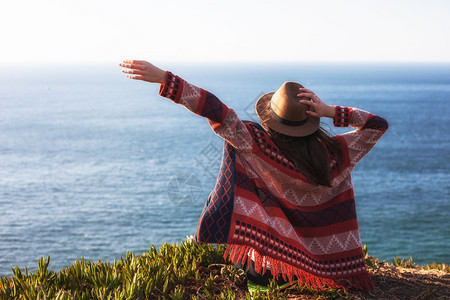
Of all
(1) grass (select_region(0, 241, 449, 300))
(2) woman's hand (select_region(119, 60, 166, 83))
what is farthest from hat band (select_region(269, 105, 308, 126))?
(1) grass (select_region(0, 241, 449, 300))

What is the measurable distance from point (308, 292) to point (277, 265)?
0.47 meters

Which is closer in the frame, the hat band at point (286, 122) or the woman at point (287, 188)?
the woman at point (287, 188)

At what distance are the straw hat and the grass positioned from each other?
147 cm

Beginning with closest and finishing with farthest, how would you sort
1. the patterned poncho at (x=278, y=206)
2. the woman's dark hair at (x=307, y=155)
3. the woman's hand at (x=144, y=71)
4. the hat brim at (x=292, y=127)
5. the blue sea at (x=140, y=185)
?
the woman's hand at (x=144, y=71)
the patterned poncho at (x=278, y=206)
the hat brim at (x=292, y=127)
the woman's dark hair at (x=307, y=155)
the blue sea at (x=140, y=185)

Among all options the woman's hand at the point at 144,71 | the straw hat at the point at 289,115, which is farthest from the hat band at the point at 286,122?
the woman's hand at the point at 144,71

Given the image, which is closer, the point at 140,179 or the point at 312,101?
the point at 312,101

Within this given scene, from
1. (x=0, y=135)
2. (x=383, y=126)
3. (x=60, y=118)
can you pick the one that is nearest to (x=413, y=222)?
(x=383, y=126)

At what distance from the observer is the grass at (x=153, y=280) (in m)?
3.94

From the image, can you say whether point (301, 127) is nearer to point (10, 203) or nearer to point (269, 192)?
point (269, 192)

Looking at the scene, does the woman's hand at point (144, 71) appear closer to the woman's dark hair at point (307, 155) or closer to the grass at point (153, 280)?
the woman's dark hair at point (307, 155)

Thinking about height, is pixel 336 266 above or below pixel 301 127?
below

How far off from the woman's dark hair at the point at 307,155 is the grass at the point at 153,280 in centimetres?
110

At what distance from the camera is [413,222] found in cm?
5106

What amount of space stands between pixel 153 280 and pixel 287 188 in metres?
1.56
